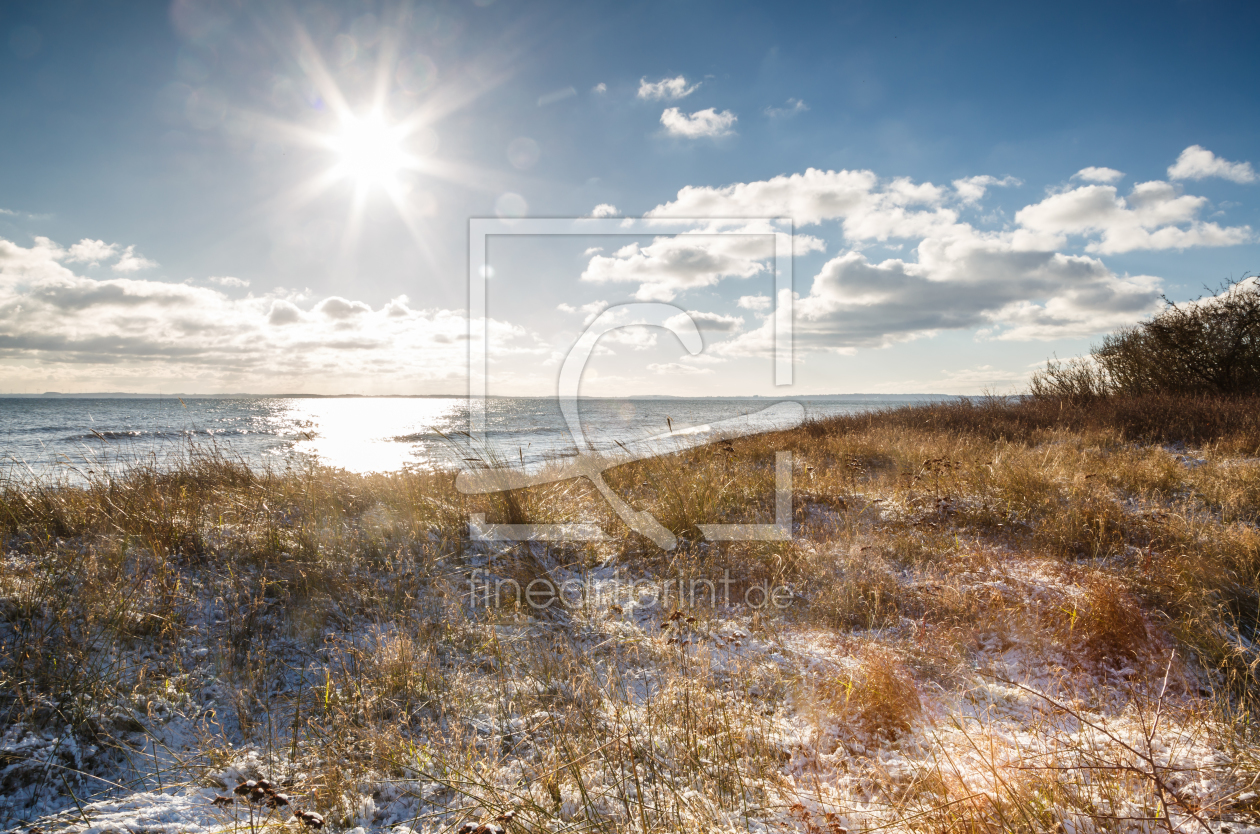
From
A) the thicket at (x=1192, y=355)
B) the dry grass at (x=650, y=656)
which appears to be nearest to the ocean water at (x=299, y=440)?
the dry grass at (x=650, y=656)

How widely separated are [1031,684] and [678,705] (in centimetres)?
232

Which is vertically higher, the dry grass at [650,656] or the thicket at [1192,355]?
the thicket at [1192,355]

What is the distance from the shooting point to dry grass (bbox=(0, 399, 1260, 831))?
235 centimetres

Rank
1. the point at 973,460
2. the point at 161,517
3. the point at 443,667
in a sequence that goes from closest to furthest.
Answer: the point at 443,667 → the point at 161,517 → the point at 973,460

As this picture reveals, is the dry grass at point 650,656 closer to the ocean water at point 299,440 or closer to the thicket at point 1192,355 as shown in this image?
the ocean water at point 299,440

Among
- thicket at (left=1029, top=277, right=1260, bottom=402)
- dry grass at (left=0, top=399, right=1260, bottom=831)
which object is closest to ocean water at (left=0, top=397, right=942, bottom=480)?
dry grass at (left=0, top=399, right=1260, bottom=831)

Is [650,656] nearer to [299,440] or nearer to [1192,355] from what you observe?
[299,440]

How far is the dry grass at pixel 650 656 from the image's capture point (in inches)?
92.6

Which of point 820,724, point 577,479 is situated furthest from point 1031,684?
point 577,479

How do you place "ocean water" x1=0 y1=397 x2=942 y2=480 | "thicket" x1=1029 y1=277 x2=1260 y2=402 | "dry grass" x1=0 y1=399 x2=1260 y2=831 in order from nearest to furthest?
"dry grass" x1=0 y1=399 x2=1260 y2=831 < "ocean water" x1=0 y1=397 x2=942 y2=480 < "thicket" x1=1029 y1=277 x2=1260 y2=402

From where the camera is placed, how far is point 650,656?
3799mm

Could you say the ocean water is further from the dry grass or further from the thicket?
the thicket

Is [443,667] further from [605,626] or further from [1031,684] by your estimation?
[1031,684]

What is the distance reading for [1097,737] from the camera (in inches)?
105
